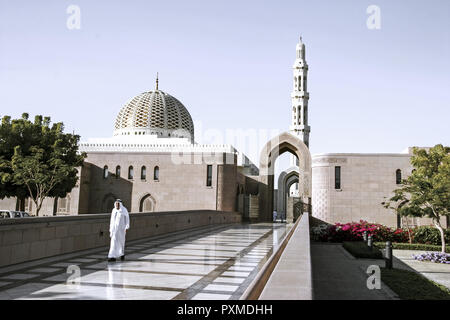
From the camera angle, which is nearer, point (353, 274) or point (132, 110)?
point (353, 274)

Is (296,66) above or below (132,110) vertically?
above

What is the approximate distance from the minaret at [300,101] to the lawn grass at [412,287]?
109ft

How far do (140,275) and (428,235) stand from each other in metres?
17.6

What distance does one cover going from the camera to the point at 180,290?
544cm

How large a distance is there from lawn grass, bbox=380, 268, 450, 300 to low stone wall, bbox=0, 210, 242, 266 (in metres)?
7.13

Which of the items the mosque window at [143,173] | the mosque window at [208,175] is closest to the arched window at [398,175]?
the mosque window at [208,175]

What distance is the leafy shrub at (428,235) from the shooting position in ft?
63.9

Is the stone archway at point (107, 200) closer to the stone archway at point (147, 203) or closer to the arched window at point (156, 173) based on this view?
the stone archway at point (147, 203)

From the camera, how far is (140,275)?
21.2ft

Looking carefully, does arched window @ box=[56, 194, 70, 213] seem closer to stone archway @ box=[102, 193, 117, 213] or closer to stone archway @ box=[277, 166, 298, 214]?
stone archway @ box=[102, 193, 117, 213]

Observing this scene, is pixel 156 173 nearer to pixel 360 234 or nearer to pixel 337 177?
pixel 337 177

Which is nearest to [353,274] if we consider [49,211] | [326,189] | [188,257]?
[188,257]
